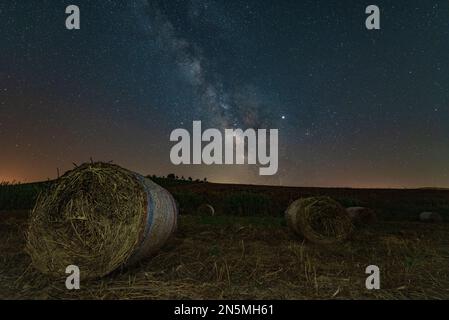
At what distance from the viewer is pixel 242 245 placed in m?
7.20

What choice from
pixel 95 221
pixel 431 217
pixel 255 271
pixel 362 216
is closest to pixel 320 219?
pixel 255 271

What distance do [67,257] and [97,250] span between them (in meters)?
0.44

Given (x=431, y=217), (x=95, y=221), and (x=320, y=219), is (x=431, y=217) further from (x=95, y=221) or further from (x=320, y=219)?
(x=95, y=221)

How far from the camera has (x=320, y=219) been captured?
8.51m

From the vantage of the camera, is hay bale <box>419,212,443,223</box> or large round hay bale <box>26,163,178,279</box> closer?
large round hay bale <box>26,163,178,279</box>

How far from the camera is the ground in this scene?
4617 millimetres

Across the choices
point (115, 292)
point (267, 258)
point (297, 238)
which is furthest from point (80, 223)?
point (297, 238)

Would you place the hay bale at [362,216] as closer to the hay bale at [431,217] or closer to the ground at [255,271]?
the hay bale at [431,217]

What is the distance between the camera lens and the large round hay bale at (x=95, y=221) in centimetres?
498

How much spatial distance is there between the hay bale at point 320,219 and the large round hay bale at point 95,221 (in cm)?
359

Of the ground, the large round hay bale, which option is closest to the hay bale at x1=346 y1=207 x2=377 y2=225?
the ground

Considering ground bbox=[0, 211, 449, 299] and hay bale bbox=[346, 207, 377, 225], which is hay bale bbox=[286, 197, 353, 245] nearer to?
ground bbox=[0, 211, 449, 299]

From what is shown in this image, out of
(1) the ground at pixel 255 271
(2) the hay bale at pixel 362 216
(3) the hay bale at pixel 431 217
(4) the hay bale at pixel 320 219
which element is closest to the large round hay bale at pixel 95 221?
(1) the ground at pixel 255 271

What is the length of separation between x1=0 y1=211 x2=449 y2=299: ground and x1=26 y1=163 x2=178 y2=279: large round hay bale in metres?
0.29
